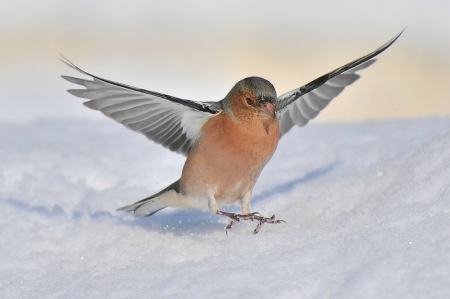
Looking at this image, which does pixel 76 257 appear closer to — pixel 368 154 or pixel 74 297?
pixel 74 297

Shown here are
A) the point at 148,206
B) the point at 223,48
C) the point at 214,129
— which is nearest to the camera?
the point at 214,129

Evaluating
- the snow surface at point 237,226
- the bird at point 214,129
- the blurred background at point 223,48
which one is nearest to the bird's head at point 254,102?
the bird at point 214,129

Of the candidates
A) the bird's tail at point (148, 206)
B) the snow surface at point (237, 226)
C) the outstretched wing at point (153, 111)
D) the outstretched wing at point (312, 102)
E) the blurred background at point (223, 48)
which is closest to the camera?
the snow surface at point (237, 226)

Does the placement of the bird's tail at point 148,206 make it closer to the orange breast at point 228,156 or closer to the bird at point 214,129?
the bird at point 214,129

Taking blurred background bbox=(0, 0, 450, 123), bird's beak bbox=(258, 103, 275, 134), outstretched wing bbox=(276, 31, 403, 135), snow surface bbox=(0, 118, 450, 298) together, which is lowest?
snow surface bbox=(0, 118, 450, 298)

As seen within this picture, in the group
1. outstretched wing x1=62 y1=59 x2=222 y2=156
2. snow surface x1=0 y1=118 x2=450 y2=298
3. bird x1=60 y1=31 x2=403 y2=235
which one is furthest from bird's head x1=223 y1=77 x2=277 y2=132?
snow surface x1=0 y1=118 x2=450 y2=298

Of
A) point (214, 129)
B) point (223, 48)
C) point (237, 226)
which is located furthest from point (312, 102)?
point (223, 48)

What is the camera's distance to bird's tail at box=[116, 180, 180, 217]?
5191 millimetres

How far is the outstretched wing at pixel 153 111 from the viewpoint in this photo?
4.54 metres

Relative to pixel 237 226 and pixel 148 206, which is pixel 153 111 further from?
pixel 237 226

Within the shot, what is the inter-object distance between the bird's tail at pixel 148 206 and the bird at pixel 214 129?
0.08 m

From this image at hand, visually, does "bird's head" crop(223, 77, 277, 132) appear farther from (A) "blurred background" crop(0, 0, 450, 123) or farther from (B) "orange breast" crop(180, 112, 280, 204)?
(A) "blurred background" crop(0, 0, 450, 123)

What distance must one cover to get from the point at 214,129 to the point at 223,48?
302 inches

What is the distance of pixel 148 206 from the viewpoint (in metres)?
5.30
